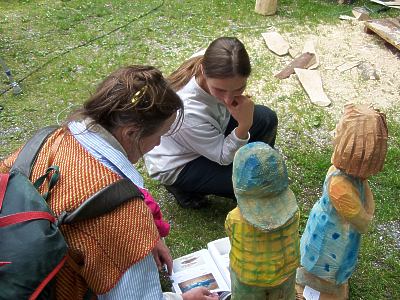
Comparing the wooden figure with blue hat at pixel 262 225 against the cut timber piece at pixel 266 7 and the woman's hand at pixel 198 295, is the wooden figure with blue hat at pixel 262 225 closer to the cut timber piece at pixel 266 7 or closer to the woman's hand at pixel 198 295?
the woman's hand at pixel 198 295

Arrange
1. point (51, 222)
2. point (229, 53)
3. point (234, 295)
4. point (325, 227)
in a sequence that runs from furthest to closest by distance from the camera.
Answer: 1. point (229, 53)
2. point (325, 227)
3. point (234, 295)
4. point (51, 222)

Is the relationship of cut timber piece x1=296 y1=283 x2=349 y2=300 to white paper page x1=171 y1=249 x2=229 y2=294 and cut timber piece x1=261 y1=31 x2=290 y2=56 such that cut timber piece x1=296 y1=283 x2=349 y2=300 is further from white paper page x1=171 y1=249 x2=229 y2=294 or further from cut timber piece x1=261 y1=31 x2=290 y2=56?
cut timber piece x1=261 y1=31 x2=290 y2=56

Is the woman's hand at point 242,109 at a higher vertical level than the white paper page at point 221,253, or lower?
higher

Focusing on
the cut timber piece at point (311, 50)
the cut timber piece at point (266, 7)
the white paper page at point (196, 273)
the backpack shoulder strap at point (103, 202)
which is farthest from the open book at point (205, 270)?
the cut timber piece at point (266, 7)

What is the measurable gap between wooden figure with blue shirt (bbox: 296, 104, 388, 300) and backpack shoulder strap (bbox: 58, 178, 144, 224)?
1015 millimetres

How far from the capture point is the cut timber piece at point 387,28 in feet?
18.6

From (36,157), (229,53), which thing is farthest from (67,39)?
(36,157)

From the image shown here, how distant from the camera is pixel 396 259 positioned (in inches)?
125

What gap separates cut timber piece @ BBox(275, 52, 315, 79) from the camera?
5.36 m

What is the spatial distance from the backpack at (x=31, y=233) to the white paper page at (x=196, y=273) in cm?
127

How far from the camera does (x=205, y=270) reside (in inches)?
116

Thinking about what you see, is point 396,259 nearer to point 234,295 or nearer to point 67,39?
point 234,295

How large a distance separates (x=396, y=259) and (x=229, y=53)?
6.22ft

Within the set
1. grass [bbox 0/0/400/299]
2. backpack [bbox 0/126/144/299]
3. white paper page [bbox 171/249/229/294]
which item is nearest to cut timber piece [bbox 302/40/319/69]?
grass [bbox 0/0/400/299]
